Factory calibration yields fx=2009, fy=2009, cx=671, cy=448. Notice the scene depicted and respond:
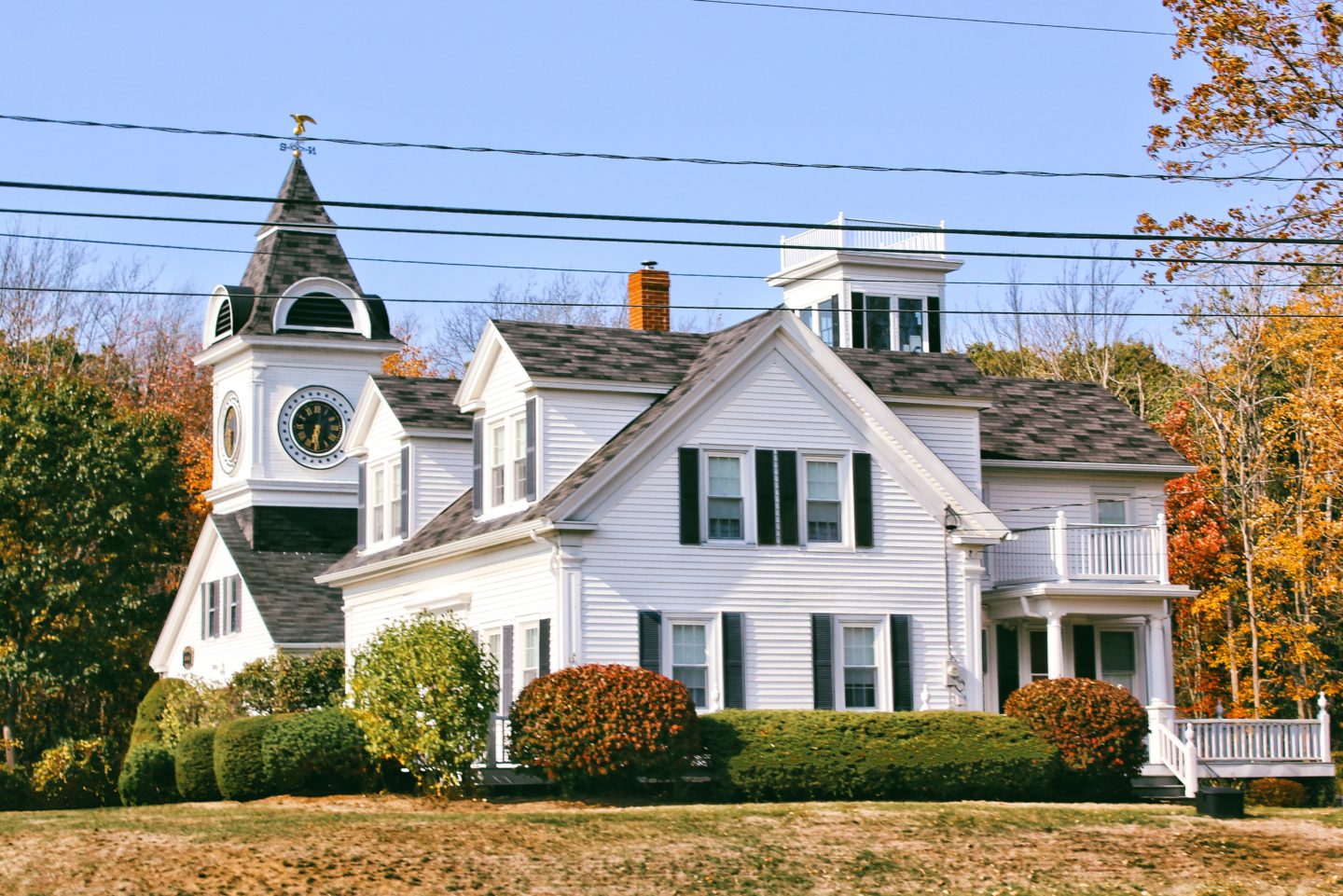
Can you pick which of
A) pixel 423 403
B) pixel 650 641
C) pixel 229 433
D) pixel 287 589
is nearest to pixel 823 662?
pixel 650 641

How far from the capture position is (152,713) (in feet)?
150

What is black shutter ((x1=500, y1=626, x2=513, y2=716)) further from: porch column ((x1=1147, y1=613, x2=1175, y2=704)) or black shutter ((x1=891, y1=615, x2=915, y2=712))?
porch column ((x1=1147, y1=613, x2=1175, y2=704))

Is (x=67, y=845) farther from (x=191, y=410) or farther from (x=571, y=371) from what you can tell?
(x=191, y=410)

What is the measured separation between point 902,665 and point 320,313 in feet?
67.7

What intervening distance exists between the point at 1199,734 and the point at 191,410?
39.3 m

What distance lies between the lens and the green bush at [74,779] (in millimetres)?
44197

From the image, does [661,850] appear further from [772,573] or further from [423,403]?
[423,403]

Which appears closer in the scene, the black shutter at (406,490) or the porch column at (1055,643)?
the porch column at (1055,643)

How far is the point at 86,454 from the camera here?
48.0 meters

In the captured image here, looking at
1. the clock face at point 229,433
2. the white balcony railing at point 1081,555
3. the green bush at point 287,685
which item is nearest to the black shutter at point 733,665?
the white balcony railing at point 1081,555

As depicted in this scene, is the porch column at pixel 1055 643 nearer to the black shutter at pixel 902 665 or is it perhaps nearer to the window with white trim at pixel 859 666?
the black shutter at pixel 902 665

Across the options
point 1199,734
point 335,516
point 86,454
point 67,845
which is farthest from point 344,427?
point 67,845

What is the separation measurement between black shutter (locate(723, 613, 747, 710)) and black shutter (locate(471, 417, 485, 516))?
5.31 meters

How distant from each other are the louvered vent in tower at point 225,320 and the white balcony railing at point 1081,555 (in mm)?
21019
